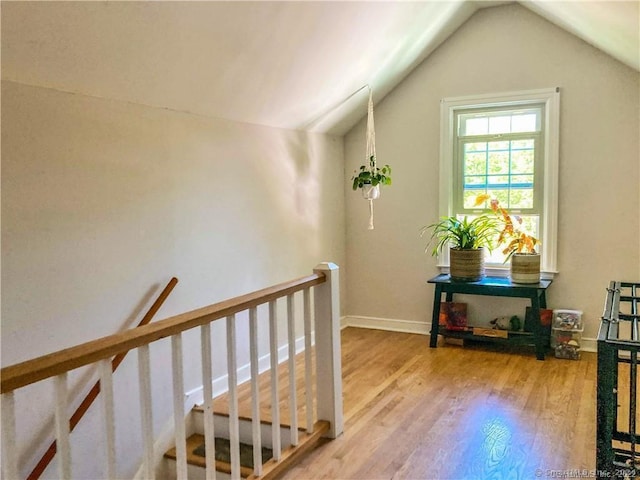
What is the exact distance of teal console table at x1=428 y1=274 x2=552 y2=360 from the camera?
407 cm

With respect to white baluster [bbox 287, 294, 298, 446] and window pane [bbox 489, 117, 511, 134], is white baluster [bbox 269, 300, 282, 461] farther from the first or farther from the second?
window pane [bbox 489, 117, 511, 134]

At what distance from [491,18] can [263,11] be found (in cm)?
251

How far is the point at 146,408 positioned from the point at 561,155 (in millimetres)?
3778

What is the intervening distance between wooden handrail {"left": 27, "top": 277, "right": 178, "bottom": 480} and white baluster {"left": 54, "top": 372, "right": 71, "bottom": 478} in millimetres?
562

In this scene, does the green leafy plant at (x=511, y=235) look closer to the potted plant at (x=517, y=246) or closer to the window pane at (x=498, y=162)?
the potted plant at (x=517, y=246)

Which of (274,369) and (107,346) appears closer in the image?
(107,346)

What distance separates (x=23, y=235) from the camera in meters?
2.33

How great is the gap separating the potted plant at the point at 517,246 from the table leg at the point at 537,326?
18cm

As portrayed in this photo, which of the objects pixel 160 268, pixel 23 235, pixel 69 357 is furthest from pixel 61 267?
pixel 69 357

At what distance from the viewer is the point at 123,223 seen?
2.84m

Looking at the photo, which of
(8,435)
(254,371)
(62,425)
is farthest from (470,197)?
(8,435)

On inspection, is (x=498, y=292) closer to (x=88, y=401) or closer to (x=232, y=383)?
(x=232, y=383)

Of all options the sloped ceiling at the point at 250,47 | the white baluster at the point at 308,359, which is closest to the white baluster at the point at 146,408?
the white baluster at the point at 308,359

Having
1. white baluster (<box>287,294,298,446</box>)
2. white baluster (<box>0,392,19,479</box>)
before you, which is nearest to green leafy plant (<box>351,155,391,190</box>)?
white baluster (<box>287,294,298,446</box>)
